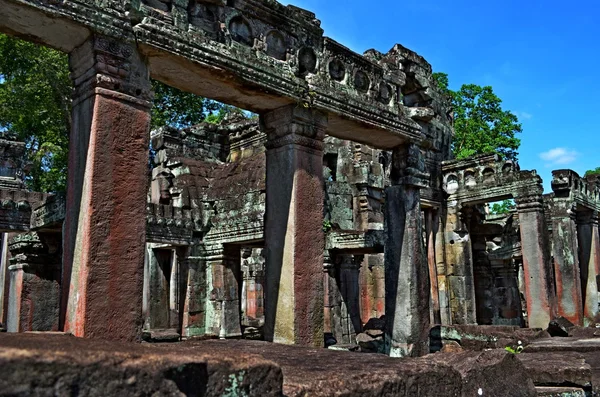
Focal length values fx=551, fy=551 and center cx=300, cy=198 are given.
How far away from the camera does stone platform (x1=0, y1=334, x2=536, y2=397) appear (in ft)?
4.92

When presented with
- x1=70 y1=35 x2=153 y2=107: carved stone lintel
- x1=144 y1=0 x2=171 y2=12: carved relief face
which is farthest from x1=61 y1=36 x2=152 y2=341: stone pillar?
x1=144 y1=0 x2=171 y2=12: carved relief face

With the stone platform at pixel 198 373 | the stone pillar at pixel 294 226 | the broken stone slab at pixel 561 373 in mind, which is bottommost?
the broken stone slab at pixel 561 373

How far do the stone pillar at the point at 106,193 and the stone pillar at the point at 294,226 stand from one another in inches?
78.7

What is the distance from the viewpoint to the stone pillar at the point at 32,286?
9.73 metres

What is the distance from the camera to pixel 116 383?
1.64 metres

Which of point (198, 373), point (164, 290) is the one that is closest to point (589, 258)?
point (164, 290)

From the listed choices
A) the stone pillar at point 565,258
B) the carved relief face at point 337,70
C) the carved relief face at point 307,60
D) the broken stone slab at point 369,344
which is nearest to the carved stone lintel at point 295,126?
the carved relief face at point 307,60

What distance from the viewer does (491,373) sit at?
3525mm

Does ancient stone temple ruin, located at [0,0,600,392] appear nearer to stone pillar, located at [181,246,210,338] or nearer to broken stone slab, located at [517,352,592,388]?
stone pillar, located at [181,246,210,338]

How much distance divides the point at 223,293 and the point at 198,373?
11.3 m

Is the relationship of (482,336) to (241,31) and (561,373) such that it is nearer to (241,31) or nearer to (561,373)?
(561,373)

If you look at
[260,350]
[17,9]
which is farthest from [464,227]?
[17,9]

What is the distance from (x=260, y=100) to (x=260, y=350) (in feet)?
11.2

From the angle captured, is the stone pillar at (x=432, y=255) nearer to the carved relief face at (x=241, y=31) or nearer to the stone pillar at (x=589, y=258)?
the stone pillar at (x=589, y=258)
